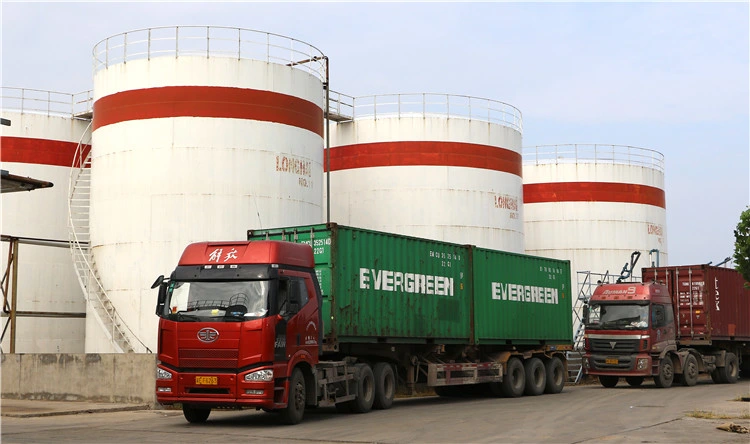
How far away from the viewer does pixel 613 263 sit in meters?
45.8

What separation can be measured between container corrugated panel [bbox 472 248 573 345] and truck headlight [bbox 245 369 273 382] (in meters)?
8.76

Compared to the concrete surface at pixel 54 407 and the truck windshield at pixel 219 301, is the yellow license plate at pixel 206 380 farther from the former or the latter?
the concrete surface at pixel 54 407

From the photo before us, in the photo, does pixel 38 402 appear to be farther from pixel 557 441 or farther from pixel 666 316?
pixel 666 316

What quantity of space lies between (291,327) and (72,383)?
8797 mm

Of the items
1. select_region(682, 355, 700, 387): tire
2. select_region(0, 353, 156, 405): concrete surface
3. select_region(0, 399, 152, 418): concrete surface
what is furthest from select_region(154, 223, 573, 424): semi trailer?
select_region(682, 355, 700, 387): tire

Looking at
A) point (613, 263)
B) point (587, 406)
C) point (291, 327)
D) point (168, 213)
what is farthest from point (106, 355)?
point (613, 263)

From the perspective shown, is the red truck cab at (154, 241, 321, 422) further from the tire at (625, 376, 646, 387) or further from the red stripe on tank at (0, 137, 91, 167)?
the red stripe on tank at (0, 137, 91, 167)

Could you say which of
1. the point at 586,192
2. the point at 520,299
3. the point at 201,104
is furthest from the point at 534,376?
the point at 586,192

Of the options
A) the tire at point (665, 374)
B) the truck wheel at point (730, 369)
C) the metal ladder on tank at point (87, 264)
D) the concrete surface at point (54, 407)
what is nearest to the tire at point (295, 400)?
the concrete surface at point (54, 407)

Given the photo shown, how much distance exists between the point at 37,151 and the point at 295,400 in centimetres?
1987

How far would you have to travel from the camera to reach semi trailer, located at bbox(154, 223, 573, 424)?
51.5ft

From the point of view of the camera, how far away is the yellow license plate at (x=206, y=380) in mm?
15602

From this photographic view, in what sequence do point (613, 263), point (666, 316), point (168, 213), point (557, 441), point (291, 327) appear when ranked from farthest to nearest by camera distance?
point (613, 263)
point (666, 316)
point (168, 213)
point (291, 327)
point (557, 441)

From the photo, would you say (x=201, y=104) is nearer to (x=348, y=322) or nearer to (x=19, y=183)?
(x=19, y=183)
